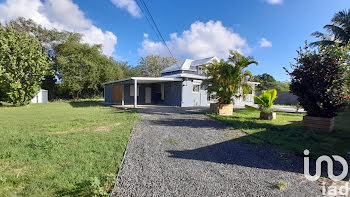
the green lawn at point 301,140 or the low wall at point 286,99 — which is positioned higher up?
the low wall at point 286,99

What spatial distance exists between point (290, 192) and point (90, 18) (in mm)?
14903

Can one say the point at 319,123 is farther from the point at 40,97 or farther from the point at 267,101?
the point at 40,97

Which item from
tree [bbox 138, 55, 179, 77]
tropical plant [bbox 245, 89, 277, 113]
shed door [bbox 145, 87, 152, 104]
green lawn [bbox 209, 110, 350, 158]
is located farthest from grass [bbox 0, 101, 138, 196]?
tree [bbox 138, 55, 179, 77]

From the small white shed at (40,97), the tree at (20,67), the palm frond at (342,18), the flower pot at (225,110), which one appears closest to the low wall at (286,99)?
the palm frond at (342,18)

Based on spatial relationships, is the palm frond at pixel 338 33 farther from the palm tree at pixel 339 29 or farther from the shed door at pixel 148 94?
the shed door at pixel 148 94

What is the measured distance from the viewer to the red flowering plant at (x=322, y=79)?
243 inches

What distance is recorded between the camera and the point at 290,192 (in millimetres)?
2648

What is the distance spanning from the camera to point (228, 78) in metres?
10.2

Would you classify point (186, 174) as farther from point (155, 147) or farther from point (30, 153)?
point (30, 153)

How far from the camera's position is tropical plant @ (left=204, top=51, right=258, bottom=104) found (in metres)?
10.1

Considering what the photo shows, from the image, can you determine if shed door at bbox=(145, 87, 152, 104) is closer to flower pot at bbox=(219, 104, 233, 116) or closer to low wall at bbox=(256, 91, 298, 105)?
flower pot at bbox=(219, 104, 233, 116)

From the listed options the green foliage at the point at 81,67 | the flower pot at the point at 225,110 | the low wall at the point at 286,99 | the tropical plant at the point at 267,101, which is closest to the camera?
the tropical plant at the point at 267,101

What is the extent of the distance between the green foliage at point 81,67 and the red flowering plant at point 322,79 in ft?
81.7

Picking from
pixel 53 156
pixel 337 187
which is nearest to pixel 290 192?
pixel 337 187
